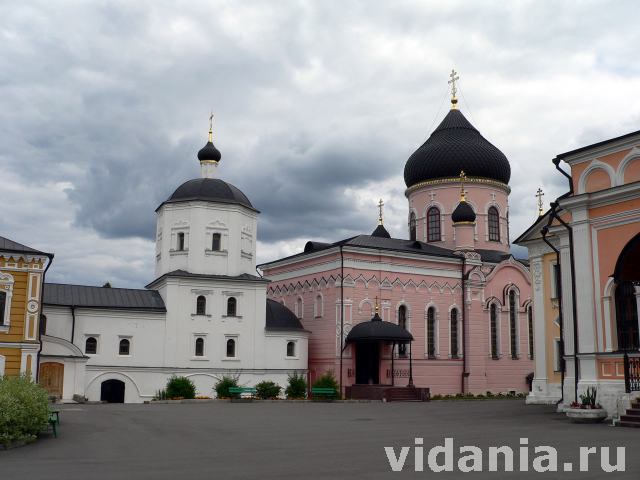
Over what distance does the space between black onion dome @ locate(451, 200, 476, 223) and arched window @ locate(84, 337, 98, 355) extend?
1974cm

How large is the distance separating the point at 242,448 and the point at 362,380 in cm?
2231

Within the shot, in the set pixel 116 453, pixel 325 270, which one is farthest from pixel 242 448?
pixel 325 270

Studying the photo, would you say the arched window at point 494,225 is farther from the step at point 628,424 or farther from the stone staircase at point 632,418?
the step at point 628,424

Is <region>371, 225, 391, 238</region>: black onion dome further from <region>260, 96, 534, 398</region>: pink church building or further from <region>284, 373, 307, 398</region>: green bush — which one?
<region>284, 373, 307, 398</region>: green bush

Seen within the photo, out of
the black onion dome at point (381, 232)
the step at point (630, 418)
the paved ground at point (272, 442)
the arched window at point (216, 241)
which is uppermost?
the black onion dome at point (381, 232)

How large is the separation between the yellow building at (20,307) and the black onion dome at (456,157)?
73.3 ft

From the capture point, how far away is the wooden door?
92.4ft

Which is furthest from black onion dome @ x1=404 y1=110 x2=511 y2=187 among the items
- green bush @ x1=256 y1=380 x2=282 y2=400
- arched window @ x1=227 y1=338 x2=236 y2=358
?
green bush @ x1=256 y1=380 x2=282 y2=400

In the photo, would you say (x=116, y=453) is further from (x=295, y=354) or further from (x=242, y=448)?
(x=295, y=354)

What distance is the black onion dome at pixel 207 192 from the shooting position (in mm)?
33531

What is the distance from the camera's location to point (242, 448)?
12.1 meters

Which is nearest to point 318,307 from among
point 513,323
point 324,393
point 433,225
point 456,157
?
point 324,393

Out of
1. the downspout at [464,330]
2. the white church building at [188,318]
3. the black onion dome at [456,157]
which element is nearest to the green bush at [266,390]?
the white church building at [188,318]

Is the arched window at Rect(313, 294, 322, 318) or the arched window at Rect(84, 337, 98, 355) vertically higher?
the arched window at Rect(313, 294, 322, 318)
